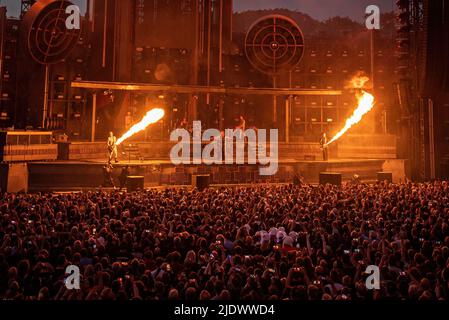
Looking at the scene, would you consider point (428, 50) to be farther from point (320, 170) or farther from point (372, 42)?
point (372, 42)

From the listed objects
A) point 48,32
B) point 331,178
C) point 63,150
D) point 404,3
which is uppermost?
point 404,3

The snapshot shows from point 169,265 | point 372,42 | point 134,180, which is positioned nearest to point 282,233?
point 169,265

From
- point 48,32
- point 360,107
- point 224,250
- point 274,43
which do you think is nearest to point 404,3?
point 360,107

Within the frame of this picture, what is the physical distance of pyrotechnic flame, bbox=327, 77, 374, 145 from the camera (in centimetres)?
3223

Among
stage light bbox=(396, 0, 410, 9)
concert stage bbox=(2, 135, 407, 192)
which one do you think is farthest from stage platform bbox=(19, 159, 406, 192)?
stage light bbox=(396, 0, 410, 9)

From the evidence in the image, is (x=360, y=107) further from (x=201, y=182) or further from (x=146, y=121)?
(x=201, y=182)

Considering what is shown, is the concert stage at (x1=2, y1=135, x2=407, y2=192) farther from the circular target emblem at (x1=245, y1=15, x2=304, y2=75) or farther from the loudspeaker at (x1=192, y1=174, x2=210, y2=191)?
the circular target emblem at (x1=245, y1=15, x2=304, y2=75)

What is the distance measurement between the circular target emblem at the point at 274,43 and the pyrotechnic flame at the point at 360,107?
23.7 ft

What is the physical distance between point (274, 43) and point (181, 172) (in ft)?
57.7

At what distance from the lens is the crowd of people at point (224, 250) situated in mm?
6281

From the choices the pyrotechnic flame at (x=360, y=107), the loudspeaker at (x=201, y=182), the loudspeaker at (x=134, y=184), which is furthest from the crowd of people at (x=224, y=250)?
the pyrotechnic flame at (x=360, y=107)

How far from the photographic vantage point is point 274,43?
121 feet

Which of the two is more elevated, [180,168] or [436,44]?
[436,44]
